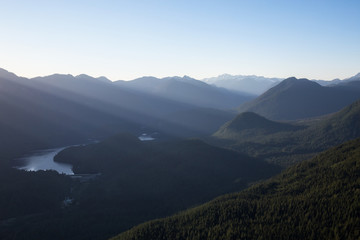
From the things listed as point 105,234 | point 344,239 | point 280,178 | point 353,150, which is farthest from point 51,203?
point 353,150

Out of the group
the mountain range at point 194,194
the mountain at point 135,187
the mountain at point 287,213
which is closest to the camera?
the mountain at point 287,213

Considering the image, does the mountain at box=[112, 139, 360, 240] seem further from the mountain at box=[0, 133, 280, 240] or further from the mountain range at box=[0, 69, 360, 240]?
the mountain at box=[0, 133, 280, 240]

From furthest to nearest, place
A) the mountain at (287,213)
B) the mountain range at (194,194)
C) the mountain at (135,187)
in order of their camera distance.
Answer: the mountain at (135,187) → the mountain range at (194,194) → the mountain at (287,213)

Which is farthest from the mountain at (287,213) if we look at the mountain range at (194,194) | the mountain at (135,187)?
the mountain at (135,187)

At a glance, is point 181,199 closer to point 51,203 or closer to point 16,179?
Result: point 51,203

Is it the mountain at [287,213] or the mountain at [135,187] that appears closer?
the mountain at [287,213]

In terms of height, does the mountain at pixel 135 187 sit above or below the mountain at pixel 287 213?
below

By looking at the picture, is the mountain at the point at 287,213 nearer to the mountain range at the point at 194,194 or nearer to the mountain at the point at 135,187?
the mountain range at the point at 194,194

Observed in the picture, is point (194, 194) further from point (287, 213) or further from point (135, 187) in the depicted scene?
point (287, 213)
